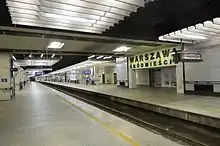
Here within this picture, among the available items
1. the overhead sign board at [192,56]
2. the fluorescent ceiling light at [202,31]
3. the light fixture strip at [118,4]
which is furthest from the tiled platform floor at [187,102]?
the light fixture strip at [118,4]

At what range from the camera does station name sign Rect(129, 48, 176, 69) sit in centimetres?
1441

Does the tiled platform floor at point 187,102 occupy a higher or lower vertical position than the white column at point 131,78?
lower

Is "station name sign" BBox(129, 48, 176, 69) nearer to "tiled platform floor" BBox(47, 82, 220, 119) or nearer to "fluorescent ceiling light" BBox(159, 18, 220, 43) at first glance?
"tiled platform floor" BBox(47, 82, 220, 119)

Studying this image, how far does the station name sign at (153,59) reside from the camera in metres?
14.4

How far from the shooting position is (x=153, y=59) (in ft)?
54.0

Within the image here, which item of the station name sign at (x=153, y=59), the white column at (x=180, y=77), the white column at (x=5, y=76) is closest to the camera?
the white column at (x=180, y=77)

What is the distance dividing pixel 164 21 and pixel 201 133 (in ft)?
17.4

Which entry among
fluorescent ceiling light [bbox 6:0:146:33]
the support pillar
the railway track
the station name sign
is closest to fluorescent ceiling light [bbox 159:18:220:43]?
the station name sign

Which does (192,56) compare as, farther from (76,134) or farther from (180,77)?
(76,134)

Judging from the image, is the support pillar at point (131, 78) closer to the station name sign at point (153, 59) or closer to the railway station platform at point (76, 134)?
the station name sign at point (153, 59)

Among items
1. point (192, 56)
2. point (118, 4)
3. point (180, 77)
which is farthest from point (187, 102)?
point (118, 4)

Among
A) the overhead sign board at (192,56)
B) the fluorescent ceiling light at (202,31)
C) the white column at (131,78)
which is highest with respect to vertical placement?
the fluorescent ceiling light at (202,31)

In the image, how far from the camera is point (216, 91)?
11023 millimetres

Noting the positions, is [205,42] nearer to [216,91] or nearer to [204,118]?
[216,91]
